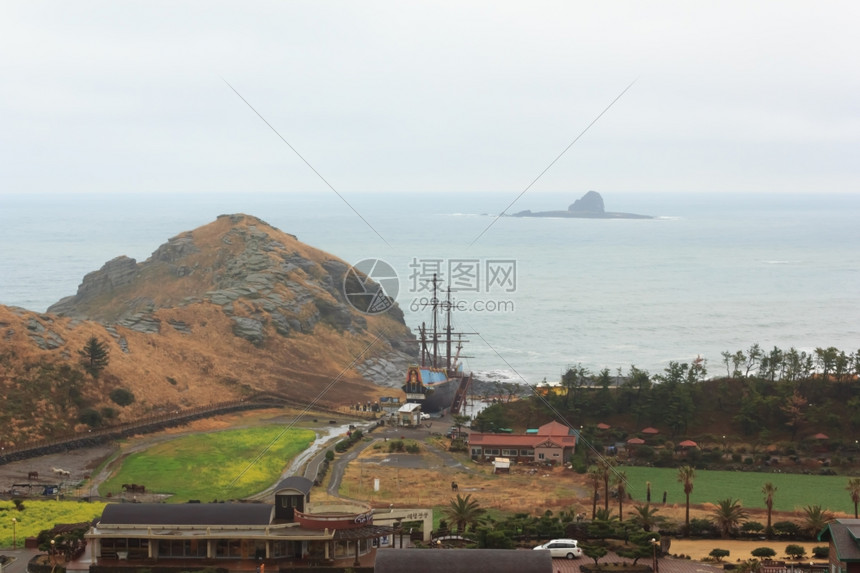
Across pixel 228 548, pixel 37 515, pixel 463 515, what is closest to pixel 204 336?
pixel 37 515

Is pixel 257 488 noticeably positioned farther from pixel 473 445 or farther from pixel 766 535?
pixel 766 535

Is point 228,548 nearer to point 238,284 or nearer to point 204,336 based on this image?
point 204,336

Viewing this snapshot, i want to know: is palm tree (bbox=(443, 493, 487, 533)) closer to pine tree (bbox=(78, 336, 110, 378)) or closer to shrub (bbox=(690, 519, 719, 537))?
shrub (bbox=(690, 519, 719, 537))

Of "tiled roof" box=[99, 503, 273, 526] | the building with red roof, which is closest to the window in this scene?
"tiled roof" box=[99, 503, 273, 526]

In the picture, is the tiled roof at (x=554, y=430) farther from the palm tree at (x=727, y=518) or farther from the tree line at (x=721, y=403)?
the palm tree at (x=727, y=518)

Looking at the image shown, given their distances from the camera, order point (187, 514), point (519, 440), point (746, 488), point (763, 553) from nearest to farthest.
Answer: point (187, 514) < point (763, 553) < point (746, 488) < point (519, 440)

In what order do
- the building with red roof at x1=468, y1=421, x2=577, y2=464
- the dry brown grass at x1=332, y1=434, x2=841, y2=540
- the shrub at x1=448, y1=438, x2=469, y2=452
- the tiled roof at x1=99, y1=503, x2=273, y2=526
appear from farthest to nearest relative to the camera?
the shrub at x1=448, y1=438, x2=469, y2=452
the building with red roof at x1=468, y1=421, x2=577, y2=464
the dry brown grass at x1=332, y1=434, x2=841, y2=540
the tiled roof at x1=99, y1=503, x2=273, y2=526

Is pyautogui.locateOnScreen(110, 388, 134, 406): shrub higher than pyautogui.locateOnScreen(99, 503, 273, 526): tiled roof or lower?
higher
